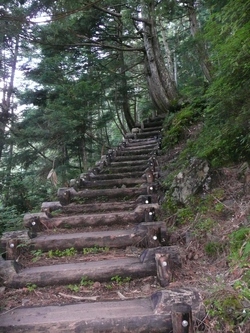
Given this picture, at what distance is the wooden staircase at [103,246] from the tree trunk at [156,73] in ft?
16.9

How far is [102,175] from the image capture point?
6.87 meters

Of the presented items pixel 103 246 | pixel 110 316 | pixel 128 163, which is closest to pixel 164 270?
pixel 110 316

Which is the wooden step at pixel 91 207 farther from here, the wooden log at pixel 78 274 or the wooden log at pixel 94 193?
the wooden log at pixel 78 274

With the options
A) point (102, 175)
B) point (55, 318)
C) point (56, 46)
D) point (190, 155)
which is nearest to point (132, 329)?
point (55, 318)

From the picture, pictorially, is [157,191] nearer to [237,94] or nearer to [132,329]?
[237,94]

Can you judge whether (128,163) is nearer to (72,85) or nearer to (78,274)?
(78,274)

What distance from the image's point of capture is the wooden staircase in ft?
8.61

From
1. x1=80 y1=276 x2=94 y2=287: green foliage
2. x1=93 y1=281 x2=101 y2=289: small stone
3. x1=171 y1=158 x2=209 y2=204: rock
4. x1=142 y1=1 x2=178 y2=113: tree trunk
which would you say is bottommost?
x1=93 y1=281 x2=101 y2=289: small stone

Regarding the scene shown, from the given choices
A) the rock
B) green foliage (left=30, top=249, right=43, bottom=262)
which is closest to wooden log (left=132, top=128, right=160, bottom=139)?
the rock

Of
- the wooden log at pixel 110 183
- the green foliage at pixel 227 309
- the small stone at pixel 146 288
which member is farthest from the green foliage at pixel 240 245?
the wooden log at pixel 110 183

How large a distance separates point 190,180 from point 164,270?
1.85 metres

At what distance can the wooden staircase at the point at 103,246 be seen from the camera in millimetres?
2625

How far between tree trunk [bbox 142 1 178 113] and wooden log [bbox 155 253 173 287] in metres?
9.03

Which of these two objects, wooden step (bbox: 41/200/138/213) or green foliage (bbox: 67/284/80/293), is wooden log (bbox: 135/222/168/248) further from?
wooden step (bbox: 41/200/138/213)
